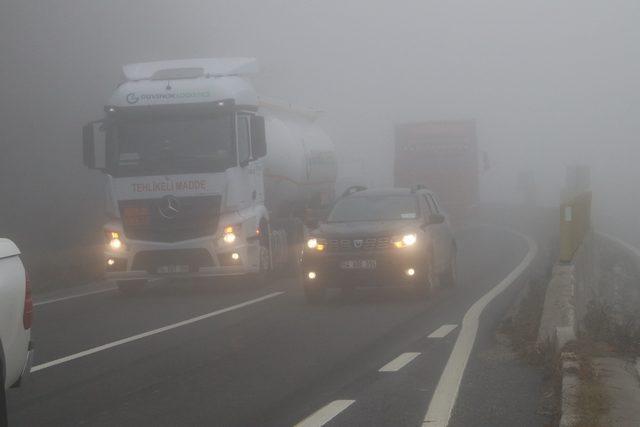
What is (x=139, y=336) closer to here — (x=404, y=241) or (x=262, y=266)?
(x=404, y=241)

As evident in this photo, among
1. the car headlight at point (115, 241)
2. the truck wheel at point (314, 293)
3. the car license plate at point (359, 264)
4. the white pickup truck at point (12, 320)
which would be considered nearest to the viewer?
the white pickup truck at point (12, 320)

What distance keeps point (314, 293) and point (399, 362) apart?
611 cm

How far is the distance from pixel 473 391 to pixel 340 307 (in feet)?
24.5

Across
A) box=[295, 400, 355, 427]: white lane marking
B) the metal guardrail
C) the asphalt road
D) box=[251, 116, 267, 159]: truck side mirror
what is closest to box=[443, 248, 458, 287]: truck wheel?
the asphalt road

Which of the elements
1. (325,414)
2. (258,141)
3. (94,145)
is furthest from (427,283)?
(325,414)

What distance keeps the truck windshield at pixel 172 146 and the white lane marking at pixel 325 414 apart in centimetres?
1067

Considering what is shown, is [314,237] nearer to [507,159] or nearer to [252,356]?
[252,356]

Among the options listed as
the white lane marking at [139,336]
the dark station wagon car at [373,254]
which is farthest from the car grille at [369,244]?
the white lane marking at [139,336]

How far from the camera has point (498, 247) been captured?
31375mm

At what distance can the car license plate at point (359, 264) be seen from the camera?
1709 centimetres

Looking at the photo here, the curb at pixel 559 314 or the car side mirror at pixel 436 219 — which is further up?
the car side mirror at pixel 436 219

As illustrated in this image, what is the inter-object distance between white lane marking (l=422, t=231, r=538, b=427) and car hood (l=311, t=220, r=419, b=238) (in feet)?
4.85

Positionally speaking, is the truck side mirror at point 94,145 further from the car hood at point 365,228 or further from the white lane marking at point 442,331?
the white lane marking at point 442,331

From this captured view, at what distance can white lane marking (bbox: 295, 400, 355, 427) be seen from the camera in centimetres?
850
